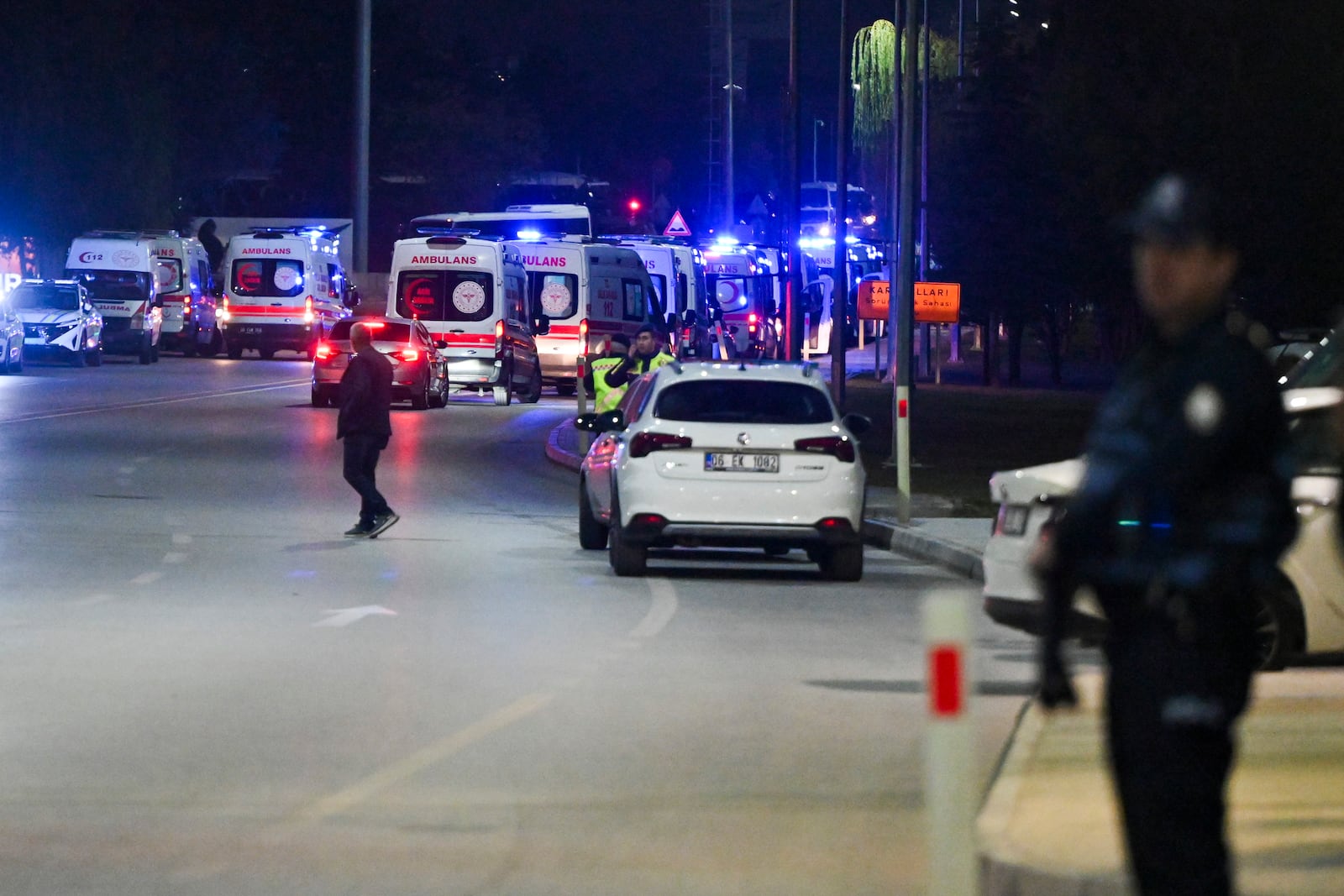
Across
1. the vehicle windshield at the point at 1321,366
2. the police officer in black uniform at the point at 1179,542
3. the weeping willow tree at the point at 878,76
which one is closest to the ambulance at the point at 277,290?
the weeping willow tree at the point at 878,76

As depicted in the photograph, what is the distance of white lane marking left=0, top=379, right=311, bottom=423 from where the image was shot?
33.7 metres

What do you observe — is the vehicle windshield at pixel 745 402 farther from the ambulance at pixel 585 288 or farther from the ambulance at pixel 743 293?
the ambulance at pixel 743 293

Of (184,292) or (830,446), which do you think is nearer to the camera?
(830,446)

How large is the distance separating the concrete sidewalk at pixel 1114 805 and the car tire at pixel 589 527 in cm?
749

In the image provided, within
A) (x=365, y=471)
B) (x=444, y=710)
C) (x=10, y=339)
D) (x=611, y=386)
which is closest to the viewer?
(x=444, y=710)

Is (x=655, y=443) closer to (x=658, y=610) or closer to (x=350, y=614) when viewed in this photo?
(x=658, y=610)

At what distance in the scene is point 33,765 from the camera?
28.7 ft

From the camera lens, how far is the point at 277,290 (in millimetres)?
57656

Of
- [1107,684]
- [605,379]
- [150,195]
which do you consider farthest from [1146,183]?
[150,195]

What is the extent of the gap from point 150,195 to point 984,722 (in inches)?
2743

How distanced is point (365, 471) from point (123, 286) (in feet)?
132

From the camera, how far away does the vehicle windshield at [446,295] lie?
41.6m

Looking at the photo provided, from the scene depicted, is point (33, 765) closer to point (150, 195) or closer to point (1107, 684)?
point (1107, 684)

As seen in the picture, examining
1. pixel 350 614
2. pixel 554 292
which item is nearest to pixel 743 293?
pixel 554 292
